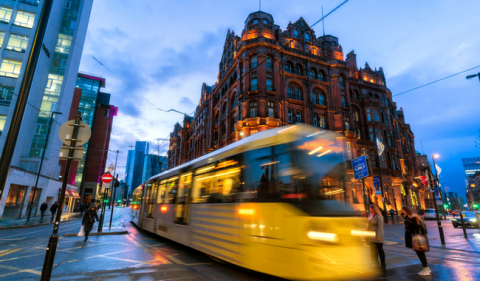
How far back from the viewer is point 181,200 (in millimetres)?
8953

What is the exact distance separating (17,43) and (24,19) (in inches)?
131

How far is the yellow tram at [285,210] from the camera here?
15.7ft

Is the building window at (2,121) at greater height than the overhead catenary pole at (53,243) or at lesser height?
greater

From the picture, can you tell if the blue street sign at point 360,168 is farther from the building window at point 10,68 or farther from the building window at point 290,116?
the building window at point 10,68

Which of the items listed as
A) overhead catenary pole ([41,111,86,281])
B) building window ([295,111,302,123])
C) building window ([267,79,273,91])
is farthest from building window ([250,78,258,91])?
overhead catenary pole ([41,111,86,281])

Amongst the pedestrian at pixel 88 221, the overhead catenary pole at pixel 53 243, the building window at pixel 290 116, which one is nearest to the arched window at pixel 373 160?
the building window at pixel 290 116

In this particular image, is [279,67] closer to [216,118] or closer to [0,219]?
[216,118]

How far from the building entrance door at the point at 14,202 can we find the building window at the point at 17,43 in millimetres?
16027

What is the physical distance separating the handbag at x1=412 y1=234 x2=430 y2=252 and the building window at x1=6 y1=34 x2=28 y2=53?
38.9m

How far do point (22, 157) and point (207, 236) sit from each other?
3111cm

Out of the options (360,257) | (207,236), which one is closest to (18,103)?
(207,236)

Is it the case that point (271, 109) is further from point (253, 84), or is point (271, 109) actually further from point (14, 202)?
point (14, 202)

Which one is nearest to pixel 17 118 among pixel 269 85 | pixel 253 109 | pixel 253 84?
pixel 253 109

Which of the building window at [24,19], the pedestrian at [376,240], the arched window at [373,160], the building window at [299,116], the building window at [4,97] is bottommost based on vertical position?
the pedestrian at [376,240]
